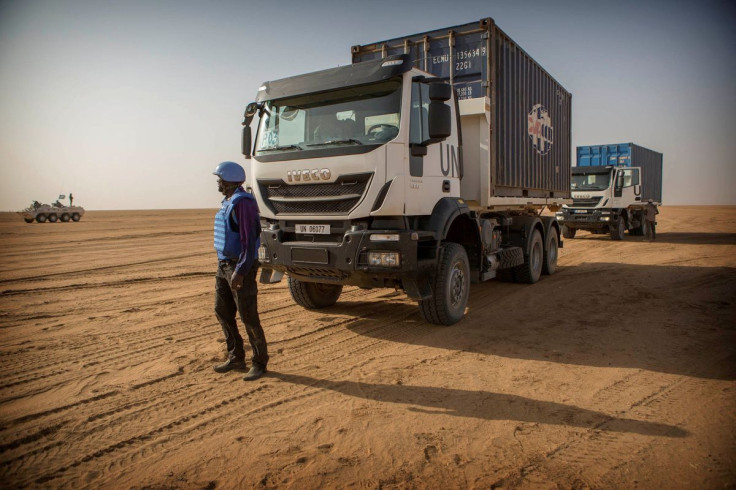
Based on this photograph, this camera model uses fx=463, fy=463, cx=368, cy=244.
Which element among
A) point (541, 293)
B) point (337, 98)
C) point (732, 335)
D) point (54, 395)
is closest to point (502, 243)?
point (541, 293)

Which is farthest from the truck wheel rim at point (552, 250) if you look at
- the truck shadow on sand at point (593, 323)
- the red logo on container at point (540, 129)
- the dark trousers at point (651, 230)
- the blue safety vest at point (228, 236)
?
the dark trousers at point (651, 230)

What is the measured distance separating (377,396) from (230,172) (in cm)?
249

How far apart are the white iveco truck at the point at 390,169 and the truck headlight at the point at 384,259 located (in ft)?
0.04

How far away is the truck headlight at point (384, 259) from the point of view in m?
5.04

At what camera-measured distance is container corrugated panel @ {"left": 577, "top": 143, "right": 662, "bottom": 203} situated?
2031 cm

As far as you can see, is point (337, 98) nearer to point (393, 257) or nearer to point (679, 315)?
point (393, 257)

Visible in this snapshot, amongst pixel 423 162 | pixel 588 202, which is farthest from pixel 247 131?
pixel 588 202

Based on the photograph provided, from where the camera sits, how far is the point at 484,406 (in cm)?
381

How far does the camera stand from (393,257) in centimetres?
505

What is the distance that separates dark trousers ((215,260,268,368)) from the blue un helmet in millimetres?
793

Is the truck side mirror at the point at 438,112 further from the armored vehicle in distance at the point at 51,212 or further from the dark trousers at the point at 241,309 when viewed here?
the armored vehicle in distance at the point at 51,212

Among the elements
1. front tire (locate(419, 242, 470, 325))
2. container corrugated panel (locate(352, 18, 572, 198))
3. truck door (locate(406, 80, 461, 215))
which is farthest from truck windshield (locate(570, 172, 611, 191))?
truck door (locate(406, 80, 461, 215))

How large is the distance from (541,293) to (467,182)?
2.70 metres

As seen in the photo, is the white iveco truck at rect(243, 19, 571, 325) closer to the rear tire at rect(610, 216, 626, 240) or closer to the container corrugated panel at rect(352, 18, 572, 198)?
the container corrugated panel at rect(352, 18, 572, 198)
